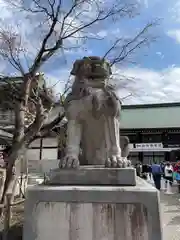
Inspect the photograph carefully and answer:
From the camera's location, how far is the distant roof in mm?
26797

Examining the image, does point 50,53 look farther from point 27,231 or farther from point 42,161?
point 42,161

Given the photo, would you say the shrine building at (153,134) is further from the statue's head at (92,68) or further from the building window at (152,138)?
the statue's head at (92,68)

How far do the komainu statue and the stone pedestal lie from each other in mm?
387

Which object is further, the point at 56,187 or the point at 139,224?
the point at 56,187

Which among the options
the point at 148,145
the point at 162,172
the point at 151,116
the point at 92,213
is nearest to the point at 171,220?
the point at 92,213

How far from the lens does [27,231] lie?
7.63 ft

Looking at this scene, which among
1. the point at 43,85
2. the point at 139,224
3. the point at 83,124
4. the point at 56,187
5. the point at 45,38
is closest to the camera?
the point at 139,224

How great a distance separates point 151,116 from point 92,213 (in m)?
27.7

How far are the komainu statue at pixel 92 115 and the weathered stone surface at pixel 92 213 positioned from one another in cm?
39

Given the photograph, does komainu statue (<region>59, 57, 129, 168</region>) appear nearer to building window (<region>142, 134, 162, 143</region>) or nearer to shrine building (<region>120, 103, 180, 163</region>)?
shrine building (<region>120, 103, 180, 163</region>)

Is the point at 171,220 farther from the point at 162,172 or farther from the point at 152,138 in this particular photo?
the point at 152,138

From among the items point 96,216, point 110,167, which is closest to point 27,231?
point 96,216

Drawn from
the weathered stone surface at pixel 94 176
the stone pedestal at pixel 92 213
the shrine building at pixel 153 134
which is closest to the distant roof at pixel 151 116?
the shrine building at pixel 153 134

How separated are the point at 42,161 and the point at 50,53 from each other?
1089 centimetres
